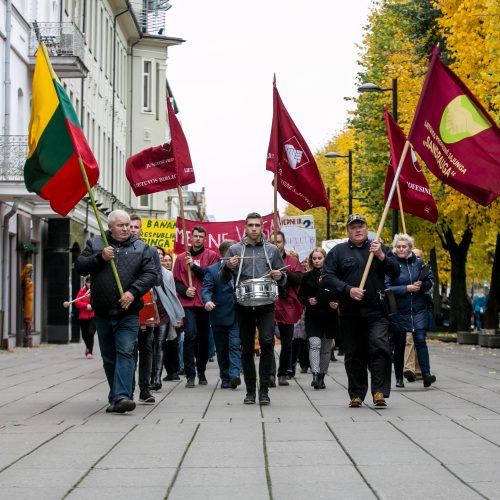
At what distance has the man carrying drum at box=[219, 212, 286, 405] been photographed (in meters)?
13.6

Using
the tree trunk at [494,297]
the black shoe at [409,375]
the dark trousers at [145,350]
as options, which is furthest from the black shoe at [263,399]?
the tree trunk at [494,297]

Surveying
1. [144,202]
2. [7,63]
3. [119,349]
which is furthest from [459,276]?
[119,349]

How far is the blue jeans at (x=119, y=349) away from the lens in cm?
1253

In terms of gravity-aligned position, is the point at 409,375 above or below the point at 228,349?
below

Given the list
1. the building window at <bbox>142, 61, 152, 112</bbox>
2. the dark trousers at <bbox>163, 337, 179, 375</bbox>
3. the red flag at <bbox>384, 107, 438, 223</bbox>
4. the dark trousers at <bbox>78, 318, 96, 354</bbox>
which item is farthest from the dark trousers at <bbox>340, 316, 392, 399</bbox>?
the building window at <bbox>142, 61, 152, 112</bbox>

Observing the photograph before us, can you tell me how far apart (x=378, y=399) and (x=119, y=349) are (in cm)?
267

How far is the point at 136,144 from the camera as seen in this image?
67938mm

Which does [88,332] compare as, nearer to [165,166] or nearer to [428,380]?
[165,166]

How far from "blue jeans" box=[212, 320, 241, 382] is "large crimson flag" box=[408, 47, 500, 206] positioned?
343 cm

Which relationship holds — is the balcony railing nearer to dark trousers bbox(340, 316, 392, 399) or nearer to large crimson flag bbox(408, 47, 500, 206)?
large crimson flag bbox(408, 47, 500, 206)

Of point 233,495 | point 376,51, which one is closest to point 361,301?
point 233,495

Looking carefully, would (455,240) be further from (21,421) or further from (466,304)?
(21,421)

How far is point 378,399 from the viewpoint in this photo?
516 inches

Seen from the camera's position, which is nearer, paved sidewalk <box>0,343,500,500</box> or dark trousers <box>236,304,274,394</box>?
paved sidewalk <box>0,343,500,500</box>
